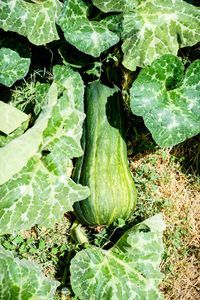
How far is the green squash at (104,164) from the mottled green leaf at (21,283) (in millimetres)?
524

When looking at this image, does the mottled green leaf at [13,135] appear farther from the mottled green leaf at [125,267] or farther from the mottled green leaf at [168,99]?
the mottled green leaf at [125,267]

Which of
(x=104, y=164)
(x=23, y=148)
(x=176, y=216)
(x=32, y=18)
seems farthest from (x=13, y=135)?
(x=176, y=216)

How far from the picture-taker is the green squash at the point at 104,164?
11.7ft

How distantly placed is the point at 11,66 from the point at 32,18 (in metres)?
0.36

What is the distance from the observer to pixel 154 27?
344cm

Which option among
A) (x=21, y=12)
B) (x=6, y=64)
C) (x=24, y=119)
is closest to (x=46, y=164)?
(x=24, y=119)

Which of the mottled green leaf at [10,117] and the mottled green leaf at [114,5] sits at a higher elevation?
the mottled green leaf at [114,5]

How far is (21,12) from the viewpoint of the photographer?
11.1 feet

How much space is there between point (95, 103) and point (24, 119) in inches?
18.8

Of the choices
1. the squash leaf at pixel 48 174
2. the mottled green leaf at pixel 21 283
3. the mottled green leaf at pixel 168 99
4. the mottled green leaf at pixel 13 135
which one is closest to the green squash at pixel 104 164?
the squash leaf at pixel 48 174

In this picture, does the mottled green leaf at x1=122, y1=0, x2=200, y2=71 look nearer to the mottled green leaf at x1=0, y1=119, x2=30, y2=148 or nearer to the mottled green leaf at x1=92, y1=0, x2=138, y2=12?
the mottled green leaf at x1=92, y1=0, x2=138, y2=12

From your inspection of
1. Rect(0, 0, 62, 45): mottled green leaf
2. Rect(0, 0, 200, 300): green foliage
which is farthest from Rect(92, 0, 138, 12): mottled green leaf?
Rect(0, 0, 62, 45): mottled green leaf

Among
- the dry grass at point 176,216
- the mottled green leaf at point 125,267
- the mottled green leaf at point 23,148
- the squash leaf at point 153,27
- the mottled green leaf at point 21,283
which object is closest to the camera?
the mottled green leaf at point 23,148

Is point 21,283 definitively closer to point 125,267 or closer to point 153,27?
point 125,267
